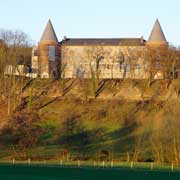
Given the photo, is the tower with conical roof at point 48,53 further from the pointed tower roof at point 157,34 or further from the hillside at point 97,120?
the pointed tower roof at point 157,34

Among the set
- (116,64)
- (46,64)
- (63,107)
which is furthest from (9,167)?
(116,64)

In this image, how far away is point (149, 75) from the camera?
7944 centimetres

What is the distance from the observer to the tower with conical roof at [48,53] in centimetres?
8875

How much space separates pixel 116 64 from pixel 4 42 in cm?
2081

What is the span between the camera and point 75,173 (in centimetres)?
3900

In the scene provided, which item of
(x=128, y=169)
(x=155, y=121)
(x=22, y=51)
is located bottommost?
(x=128, y=169)

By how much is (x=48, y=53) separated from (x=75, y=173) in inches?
2248

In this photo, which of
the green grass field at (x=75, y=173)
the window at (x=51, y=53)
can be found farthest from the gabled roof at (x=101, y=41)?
the green grass field at (x=75, y=173)

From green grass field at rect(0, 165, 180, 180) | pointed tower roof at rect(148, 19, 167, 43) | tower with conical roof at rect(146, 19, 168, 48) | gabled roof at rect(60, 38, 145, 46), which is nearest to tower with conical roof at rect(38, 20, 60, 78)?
gabled roof at rect(60, 38, 145, 46)

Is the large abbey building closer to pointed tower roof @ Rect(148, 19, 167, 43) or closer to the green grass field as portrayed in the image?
pointed tower roof @ Rect(148, 19, 167, 43)

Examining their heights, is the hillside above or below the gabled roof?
below

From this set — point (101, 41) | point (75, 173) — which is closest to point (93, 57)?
point (101, 41)

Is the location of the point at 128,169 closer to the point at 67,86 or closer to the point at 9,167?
the point at 9,167

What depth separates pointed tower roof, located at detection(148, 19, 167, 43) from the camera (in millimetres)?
95000
